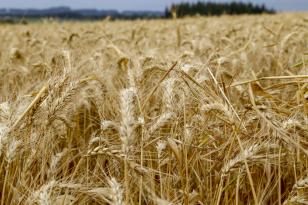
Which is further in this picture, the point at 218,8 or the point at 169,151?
the point at 218,8

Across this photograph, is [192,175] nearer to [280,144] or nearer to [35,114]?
[280,144]

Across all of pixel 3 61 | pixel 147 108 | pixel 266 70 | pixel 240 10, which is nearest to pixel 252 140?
pixel 147 108

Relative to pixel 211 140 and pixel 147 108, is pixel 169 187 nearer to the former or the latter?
pixel 211 140

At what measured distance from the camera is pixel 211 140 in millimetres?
1562

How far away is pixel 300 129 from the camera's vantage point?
Result: 55.9 inches

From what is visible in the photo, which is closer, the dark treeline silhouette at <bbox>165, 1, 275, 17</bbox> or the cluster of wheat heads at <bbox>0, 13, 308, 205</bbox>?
the cluster of wheat heads at <bbox>0, 13, 308, 205</bbox>

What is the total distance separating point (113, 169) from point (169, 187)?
0.20 metres

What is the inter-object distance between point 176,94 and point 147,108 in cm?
32

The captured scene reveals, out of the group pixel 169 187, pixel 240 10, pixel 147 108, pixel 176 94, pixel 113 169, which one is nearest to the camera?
pixel 169 187

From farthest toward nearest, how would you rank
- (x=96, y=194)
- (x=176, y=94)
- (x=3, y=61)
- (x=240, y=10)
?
1. (x=240, y=10)
2. (x=3, y=61)
3. (x=176, y=94)
4. (x=96, y=194)

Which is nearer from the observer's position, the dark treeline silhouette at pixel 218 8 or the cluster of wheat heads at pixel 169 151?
the cluster of wheat heads at pixel 169 151

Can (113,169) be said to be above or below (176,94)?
below

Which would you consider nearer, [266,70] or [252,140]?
A: [252,140]

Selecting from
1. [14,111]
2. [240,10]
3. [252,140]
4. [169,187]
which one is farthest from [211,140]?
[240,10]
